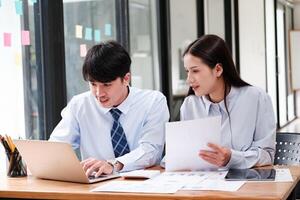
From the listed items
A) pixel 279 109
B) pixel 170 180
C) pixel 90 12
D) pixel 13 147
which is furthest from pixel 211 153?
pixel 279 109

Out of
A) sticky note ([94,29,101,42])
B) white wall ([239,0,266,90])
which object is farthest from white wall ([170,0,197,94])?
white wall ([239,0,266,90])

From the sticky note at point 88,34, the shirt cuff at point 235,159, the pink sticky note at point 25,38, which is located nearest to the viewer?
the shirt cuff at point 235,159

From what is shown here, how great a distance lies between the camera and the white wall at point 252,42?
696 cm

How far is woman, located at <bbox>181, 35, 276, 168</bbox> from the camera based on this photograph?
2.08m

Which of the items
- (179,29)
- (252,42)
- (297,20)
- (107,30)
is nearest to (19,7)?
(107,30)

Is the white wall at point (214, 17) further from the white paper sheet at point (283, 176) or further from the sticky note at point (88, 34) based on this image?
the white paper sheet at point (283, 176)

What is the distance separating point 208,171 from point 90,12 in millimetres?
1897

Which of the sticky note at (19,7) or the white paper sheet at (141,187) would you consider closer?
the white paper sheet at (141,187)

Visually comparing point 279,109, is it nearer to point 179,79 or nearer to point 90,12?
point 179,79

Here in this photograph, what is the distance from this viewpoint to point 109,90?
6.81 ft

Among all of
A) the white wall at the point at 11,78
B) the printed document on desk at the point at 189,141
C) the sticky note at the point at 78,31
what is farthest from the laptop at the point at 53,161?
the sticky note at the point at 78,31

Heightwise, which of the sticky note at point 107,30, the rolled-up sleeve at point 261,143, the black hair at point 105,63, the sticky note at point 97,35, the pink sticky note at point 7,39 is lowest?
the rolled-up sleeve at point 261,143

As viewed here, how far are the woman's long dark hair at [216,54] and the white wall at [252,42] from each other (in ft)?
15.6

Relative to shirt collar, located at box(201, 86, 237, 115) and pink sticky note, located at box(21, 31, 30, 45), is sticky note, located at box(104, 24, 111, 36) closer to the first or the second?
pink sticky note, located at box(21, 31, 30, 45)
